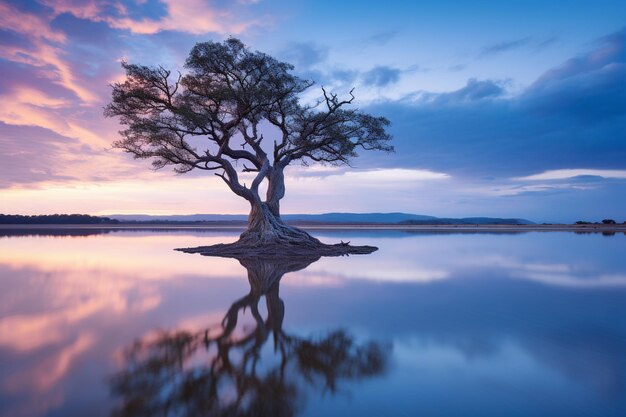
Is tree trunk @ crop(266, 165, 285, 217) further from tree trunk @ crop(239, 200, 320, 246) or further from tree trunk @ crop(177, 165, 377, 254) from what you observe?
tree trunk @ crop(239, 200, 320, 246)

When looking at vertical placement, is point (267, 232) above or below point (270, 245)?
above

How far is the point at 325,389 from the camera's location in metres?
3.80

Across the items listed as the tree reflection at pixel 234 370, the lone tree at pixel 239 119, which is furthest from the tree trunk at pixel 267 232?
the tree reflection at pixel 234 370

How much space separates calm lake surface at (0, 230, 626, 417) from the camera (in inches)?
138

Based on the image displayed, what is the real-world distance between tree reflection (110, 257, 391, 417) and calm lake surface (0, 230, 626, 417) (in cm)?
2

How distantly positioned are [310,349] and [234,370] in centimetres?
112

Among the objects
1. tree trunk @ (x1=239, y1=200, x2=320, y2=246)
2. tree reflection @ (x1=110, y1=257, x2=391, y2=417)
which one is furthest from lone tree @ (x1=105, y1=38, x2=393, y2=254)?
tree reflection @ (x1=110, y1=257, x2=391, y2=417)

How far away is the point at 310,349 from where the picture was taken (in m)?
4.98

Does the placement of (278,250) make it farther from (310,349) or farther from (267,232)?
(310,349)

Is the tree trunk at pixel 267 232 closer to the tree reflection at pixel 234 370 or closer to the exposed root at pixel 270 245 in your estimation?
the exposed root at pixel 270 245

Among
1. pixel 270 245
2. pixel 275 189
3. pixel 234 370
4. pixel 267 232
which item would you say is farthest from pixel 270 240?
pixel 234 370

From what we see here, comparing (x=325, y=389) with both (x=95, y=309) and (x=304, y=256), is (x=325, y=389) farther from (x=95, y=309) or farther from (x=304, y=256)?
(x=304, y=256)

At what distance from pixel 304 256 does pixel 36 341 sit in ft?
46.3

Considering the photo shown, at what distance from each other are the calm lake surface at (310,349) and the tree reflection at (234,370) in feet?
0.06
